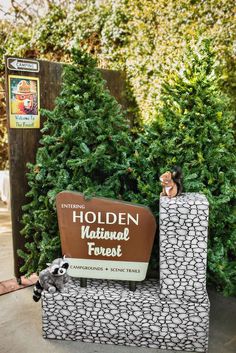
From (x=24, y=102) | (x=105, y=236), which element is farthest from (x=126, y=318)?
(x=24, y=102)

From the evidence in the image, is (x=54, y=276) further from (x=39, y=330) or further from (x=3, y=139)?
(x=3, y=139)

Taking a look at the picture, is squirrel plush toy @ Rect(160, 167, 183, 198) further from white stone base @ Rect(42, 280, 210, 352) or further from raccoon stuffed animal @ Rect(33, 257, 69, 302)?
raccoon stuffed animal @ Rect(33, 257, 69, 302)

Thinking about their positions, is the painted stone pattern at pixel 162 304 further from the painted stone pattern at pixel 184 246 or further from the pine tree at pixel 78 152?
the pine tree at pixel 78 152

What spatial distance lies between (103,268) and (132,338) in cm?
54

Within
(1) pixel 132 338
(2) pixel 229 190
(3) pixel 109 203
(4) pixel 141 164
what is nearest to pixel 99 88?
(4) pixel 141 164

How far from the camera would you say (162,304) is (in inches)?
98.3

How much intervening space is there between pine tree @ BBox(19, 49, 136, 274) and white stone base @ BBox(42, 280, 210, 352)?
1.61ft

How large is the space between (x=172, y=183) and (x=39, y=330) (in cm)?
153

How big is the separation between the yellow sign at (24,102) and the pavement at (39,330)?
1574 millimetres

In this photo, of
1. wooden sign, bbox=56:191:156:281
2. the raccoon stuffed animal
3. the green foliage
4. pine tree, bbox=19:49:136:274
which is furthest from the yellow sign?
the green foliage

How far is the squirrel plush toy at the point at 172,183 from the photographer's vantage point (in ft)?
8.21

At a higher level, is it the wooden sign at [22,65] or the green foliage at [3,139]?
the wooden sign at [22,65]

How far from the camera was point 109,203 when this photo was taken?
255 centimetres

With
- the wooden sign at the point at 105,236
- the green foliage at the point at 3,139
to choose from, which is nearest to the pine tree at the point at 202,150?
the wooden sign at the point at 105,236
